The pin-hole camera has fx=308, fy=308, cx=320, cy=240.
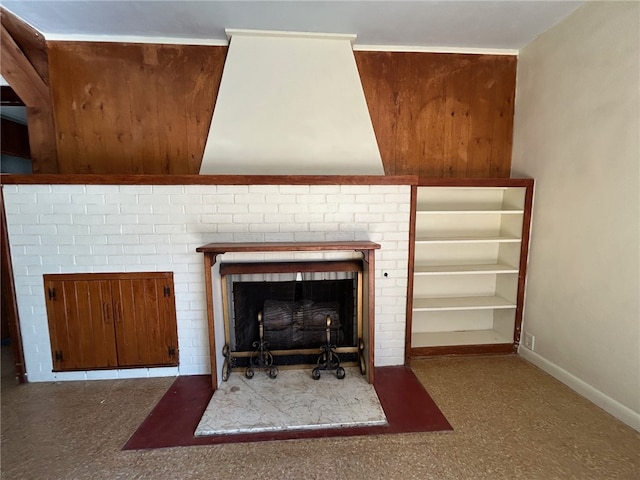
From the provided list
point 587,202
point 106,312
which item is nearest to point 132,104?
point 106,312

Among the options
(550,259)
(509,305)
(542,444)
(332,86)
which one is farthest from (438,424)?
(332,86)

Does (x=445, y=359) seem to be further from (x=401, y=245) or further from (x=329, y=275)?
(x=329, y=275)

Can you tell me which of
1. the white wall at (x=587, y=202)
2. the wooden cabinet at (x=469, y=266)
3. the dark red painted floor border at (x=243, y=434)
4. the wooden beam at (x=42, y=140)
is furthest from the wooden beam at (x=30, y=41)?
the white wall at (x=587, y=202)

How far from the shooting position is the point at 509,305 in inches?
112

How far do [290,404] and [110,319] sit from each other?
5.27ft

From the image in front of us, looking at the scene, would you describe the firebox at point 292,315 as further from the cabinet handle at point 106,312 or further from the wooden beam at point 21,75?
the wooden beam at point 21,75

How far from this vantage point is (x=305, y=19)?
2.40 m

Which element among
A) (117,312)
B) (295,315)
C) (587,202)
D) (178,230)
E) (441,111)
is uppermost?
(441,111)

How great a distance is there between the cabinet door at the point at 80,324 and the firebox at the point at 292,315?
0.95m

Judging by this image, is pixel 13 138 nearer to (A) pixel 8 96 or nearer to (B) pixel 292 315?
(A) pixel 8 96

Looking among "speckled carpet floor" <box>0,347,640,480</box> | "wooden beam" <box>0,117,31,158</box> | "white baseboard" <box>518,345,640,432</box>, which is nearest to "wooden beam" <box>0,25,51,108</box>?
"wooden beam" <box>0,117,31,158</box>

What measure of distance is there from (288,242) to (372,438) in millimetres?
1467

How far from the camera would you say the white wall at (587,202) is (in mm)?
1931

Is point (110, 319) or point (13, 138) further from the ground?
point (13, 138)
